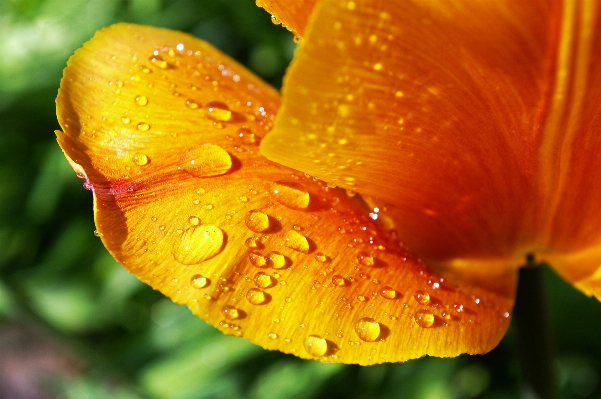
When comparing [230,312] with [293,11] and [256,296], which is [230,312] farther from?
[293,11]

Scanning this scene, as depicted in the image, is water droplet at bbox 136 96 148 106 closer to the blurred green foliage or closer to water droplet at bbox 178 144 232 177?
water droplet at bbox 178 144 232 177

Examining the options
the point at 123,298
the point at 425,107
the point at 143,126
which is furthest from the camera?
the point at 123,298

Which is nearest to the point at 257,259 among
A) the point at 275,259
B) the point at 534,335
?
the point at 275,259

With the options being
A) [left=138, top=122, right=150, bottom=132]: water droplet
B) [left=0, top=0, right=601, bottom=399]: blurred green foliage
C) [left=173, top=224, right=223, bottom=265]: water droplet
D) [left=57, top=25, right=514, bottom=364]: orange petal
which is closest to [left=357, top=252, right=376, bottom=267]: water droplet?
[left=57, top=25, right=514, bottom=364]: orange petal

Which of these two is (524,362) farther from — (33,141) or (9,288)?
(33,141)

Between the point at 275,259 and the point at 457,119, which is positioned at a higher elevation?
the point at 457,119

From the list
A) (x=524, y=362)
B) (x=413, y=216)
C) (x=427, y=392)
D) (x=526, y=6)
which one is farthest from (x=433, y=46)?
(x=427, y=392)

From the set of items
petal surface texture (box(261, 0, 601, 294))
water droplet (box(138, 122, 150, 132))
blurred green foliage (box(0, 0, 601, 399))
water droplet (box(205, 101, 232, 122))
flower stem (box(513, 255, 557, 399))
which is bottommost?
blurred green foliage (box(0, 0, 601, 399))
